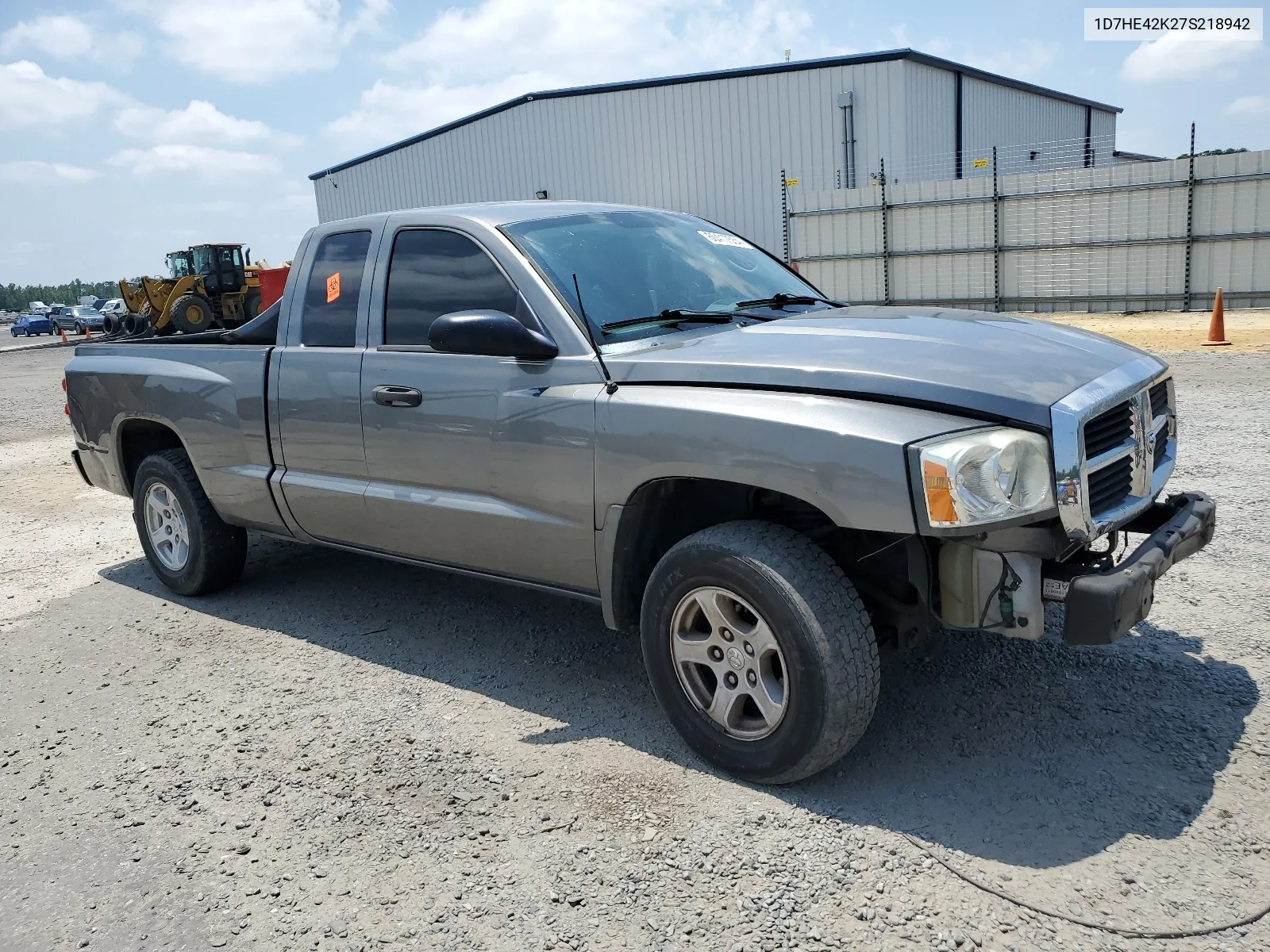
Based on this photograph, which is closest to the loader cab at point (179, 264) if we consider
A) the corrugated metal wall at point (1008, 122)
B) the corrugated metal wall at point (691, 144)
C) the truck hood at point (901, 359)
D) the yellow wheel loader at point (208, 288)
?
the yellow wheel loader at point (208, 288)

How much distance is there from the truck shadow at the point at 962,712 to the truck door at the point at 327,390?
684mm

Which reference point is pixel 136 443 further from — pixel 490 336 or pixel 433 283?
pixel 490 336

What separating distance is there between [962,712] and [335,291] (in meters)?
3.07

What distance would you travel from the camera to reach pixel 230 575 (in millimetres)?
5473

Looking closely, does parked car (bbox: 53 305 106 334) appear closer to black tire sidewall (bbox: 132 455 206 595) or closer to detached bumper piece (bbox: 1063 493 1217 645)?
black tire sidewall (bbox: 132 455 206 595)

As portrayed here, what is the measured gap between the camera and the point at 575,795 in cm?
318

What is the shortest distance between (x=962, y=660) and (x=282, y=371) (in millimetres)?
3119

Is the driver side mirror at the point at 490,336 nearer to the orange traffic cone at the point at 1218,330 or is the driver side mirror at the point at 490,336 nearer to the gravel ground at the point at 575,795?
the gravel ground at the point at 575,795

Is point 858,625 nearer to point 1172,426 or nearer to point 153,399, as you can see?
point 1172,426

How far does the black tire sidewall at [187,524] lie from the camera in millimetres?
5230

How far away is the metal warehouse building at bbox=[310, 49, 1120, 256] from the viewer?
26.0 meters

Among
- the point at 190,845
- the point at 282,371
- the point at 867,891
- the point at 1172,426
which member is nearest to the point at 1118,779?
the point at 867,891

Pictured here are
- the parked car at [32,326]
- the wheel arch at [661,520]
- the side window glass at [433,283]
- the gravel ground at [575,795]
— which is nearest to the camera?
the gravel ground at [575,795]

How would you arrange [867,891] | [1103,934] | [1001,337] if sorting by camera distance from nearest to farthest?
[1103,934], [867,891], [1001,337]
